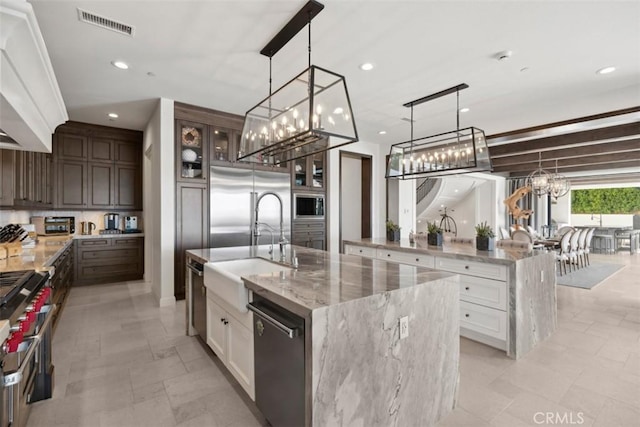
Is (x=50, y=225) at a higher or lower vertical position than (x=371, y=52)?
lower

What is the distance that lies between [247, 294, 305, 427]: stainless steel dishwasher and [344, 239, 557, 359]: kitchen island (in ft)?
7.34

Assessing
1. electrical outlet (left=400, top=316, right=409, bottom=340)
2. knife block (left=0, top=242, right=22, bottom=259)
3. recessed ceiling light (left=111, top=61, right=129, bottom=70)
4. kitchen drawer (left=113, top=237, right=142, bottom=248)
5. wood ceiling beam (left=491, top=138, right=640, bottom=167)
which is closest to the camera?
electrical outlet (left=400, top=316, right=409, bottom=340)

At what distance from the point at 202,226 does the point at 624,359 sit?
495cm

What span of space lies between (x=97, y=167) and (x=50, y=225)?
117cm

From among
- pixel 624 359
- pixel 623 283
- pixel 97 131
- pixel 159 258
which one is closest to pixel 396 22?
pixel 624 359

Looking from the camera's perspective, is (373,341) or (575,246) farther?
(575,246)

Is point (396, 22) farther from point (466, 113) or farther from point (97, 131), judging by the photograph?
point (97, 131)

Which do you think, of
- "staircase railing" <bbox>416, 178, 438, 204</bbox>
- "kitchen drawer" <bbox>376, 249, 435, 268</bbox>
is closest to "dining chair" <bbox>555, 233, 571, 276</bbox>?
"staircase railing" <bbox>416, 178, 438, 204</bbox>

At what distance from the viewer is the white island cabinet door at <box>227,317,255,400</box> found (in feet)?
6.21

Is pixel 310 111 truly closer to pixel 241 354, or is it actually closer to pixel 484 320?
pixel 241 354

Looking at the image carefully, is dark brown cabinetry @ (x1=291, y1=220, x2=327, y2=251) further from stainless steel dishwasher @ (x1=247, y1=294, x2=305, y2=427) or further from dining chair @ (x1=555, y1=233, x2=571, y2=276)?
dining chair @ (x1=555, y1=233, x2=571, y2=276)

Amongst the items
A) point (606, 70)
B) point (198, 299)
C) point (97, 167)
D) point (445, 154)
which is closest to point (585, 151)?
point (606, 70)

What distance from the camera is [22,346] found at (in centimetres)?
137

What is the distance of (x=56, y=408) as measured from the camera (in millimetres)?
2043
